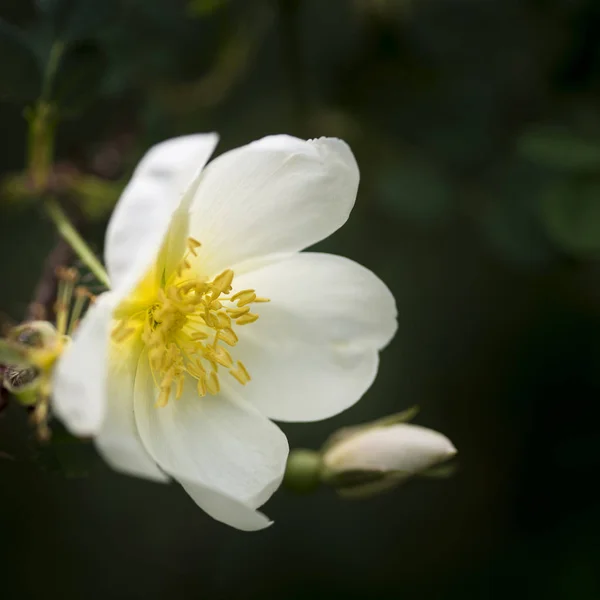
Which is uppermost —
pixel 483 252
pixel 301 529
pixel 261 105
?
pixel 261 105

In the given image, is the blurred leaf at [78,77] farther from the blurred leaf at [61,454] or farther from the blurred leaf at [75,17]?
the blurred leaf at [61,454]

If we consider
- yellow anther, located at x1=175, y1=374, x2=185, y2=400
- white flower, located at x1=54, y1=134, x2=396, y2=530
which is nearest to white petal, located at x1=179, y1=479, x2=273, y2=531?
white flower, located at x1=54, y1=134, x2=396, y2=530

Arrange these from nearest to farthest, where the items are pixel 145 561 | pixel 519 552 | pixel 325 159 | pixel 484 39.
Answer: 1. pixel 325 159
2. pixel 484 39
3. pixel 519 552
4. pixel 145 561

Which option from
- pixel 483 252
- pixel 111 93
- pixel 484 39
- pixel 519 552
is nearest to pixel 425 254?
pixel 483 252

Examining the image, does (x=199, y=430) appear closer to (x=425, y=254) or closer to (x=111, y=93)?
(x=111, y=93)

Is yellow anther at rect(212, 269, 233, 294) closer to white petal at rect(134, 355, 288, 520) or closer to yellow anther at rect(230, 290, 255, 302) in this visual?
yellow anther at rect(230, 290, 255, 302)

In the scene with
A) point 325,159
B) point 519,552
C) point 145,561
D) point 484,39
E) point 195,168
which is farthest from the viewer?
point 145,561
